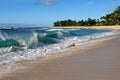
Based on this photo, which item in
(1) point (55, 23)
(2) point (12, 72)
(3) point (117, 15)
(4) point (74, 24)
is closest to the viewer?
(2) point (12, 72)

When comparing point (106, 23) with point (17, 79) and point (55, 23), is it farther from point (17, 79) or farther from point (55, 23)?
point (17, 79)

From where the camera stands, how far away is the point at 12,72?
7.30 metres

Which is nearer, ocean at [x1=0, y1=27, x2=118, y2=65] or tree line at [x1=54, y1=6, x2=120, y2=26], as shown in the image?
ocean at [x1=0, y1=27, x2=118, y2=65]

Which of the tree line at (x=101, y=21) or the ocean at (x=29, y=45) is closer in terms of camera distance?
the ocean at (x=29, y=45)

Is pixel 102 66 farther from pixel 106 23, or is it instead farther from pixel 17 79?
pixel 106 23

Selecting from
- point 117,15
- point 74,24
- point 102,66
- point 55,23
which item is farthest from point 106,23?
point 102,66

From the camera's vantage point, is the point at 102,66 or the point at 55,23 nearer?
the point at 102,66

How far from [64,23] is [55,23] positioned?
977cm

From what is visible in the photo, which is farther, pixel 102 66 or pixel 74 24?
pixel 74 24

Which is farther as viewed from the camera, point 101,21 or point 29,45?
point 101,21

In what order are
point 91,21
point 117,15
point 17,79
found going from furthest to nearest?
point 91,21 → point 117,15 → point 17,79

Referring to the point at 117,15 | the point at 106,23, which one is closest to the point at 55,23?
the point at 106,23

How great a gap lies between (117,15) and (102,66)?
104m

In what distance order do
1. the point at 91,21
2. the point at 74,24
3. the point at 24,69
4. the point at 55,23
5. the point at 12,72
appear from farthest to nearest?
the point at 55,23 < the point at 74,24 < the point at 91,21 < the point at 24,69 < the point at 12,72
